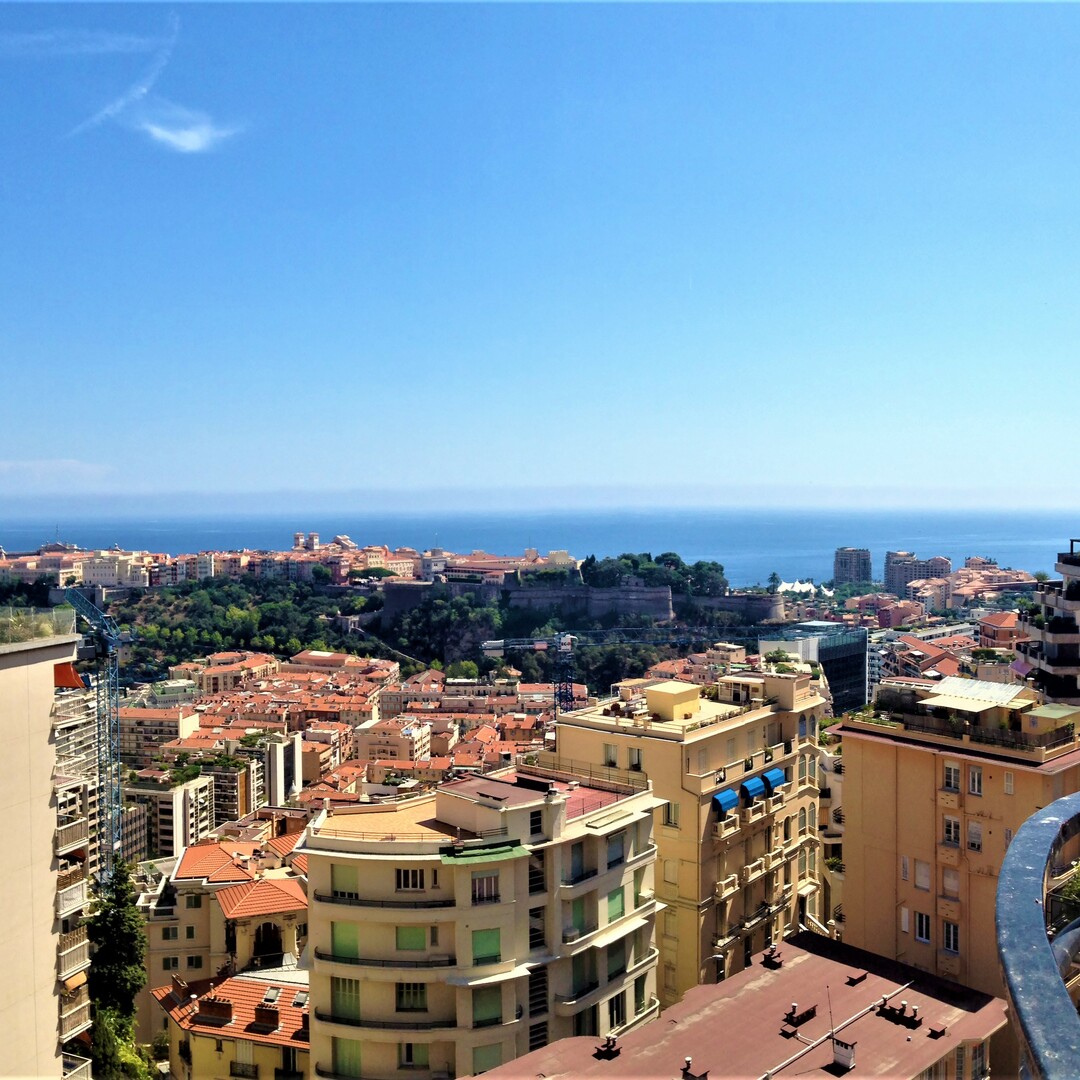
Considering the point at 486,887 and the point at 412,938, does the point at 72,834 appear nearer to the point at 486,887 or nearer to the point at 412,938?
the point at 412,938

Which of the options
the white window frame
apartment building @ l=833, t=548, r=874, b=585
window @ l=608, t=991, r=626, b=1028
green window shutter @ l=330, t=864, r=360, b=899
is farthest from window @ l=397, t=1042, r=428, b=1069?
apartment building @ l=833, t=548, r=874, b=585

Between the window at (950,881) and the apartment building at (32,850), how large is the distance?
565cm

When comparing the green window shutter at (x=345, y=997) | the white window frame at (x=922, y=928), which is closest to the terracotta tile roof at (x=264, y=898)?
the green window shutter at (x=345, y=997)

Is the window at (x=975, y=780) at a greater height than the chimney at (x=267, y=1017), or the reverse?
the window at (x=975, y=780)

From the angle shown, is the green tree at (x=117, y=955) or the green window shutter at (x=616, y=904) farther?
the green tree at (x=117, y=955)

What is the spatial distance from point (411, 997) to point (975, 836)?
12.7 feet

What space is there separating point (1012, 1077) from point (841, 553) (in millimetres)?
83130

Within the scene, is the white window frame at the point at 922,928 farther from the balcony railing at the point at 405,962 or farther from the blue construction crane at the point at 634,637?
the blue construction crane at the point at 634,637

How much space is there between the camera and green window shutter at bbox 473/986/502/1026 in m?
6.12

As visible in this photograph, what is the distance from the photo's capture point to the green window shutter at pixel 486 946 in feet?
→ 20.1

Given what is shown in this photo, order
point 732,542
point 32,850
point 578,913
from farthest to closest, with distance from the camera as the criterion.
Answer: point 732,542
point 578,913
point 32,850

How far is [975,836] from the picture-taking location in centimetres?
670

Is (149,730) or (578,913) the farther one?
(149,730)

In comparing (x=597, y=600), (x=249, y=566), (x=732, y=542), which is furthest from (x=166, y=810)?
(x=732, y=542)
